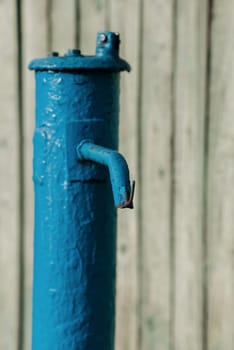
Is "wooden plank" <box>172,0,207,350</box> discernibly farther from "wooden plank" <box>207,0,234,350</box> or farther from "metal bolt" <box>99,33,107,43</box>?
"metal bolt" <box>99,33,107,43</box>

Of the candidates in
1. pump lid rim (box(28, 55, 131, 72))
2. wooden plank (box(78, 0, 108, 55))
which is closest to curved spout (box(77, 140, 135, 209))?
pump lid rim (box(28, 55, 131, 72))

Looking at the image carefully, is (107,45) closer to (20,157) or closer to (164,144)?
(164,144)

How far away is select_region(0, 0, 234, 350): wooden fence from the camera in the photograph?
2.94 m

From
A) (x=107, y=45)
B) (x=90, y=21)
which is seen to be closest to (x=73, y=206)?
(x=107, y=45)

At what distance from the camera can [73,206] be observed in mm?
1445

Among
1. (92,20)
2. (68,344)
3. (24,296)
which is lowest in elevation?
(24,296)

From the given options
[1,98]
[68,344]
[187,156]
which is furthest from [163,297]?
[68,344]

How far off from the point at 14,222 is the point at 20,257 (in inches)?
5.1

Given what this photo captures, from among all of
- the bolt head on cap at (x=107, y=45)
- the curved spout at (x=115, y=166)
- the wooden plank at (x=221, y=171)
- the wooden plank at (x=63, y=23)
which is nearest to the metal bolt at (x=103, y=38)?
the bolt head on cap at (x=107, y=45)

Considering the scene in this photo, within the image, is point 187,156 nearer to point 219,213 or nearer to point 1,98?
point 219,213

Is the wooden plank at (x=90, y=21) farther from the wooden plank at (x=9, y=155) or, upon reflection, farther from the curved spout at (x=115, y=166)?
the curved spout at (x=115, y=166)

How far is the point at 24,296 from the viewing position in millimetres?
3162

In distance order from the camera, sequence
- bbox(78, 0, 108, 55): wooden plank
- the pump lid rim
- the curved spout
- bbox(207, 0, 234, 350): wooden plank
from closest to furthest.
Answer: the curved spout < the pump lid rim < bbox(207, 0, 234, 350): wooden plank < bbox(78, 0, 108, 55): wooden plank

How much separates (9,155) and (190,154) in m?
0.65
